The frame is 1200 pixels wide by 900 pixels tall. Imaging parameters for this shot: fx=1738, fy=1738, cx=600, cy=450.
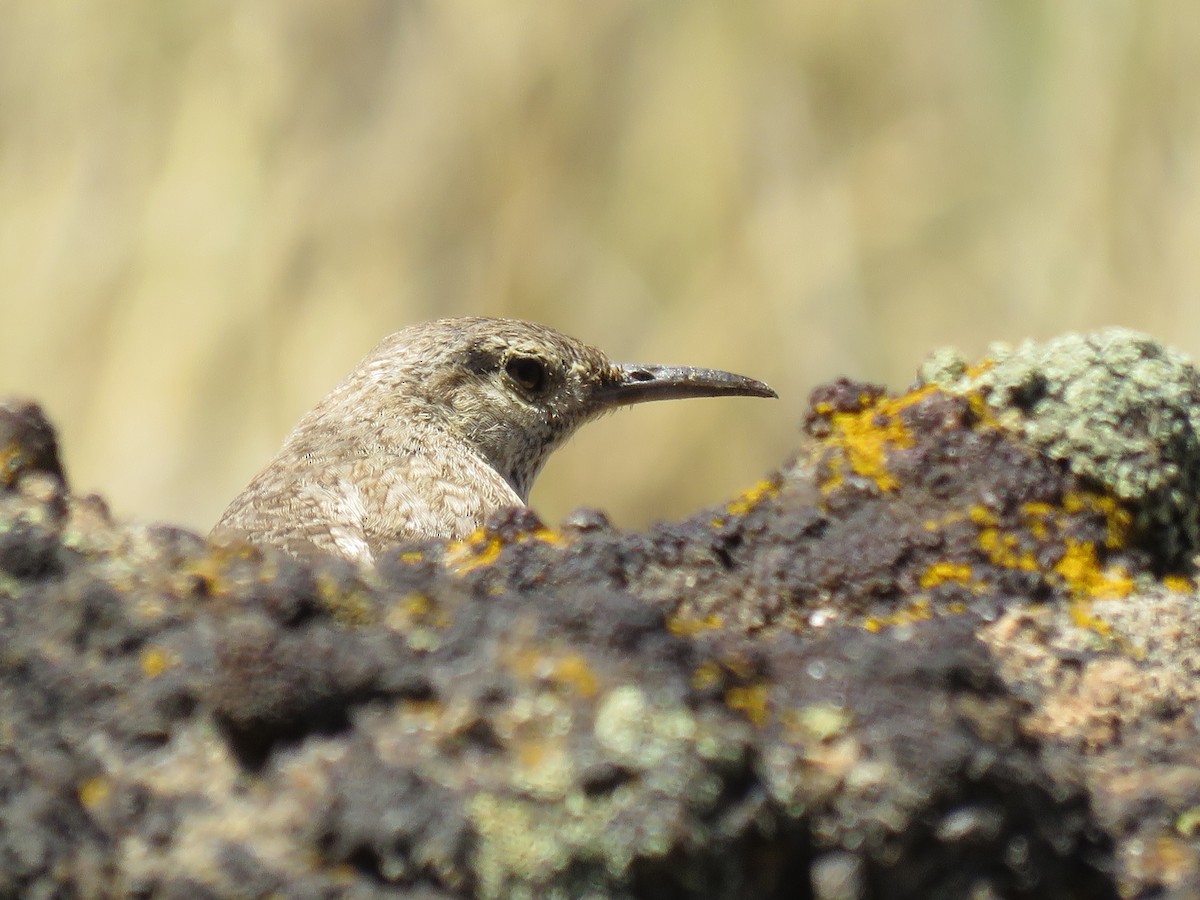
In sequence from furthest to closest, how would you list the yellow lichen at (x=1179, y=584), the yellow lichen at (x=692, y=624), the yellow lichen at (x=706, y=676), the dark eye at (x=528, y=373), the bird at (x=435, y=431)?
the dark eye at (x=528, y=373)
the bird at (x=435, y=431)
the yellow lichen at (x=1179, y=584)
the yellow lichen at (x=692, y=624)
the yellow lichen at (x=706, y=676)

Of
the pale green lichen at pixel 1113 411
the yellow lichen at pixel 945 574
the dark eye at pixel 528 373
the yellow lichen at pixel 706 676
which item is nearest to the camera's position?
the yellow lichen at pixel 706 676

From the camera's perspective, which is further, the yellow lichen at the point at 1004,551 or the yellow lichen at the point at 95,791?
the yellow lichen at the point at 1004,551

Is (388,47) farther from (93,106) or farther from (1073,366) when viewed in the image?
(1073,366)

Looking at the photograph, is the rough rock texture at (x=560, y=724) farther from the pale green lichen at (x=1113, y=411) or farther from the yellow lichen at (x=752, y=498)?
the pale green lichen at (x=1113, y=411)

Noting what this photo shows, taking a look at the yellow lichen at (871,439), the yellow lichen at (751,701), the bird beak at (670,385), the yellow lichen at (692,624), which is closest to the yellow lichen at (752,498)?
the yellow lichen at (871,439)

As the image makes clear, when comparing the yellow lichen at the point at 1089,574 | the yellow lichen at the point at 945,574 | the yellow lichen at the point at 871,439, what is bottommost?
the yellow lichen at the point at 945,574

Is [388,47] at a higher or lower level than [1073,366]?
higher

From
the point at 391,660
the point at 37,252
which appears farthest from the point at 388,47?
the point at 391,660

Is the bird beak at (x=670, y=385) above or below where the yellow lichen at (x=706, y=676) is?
above
